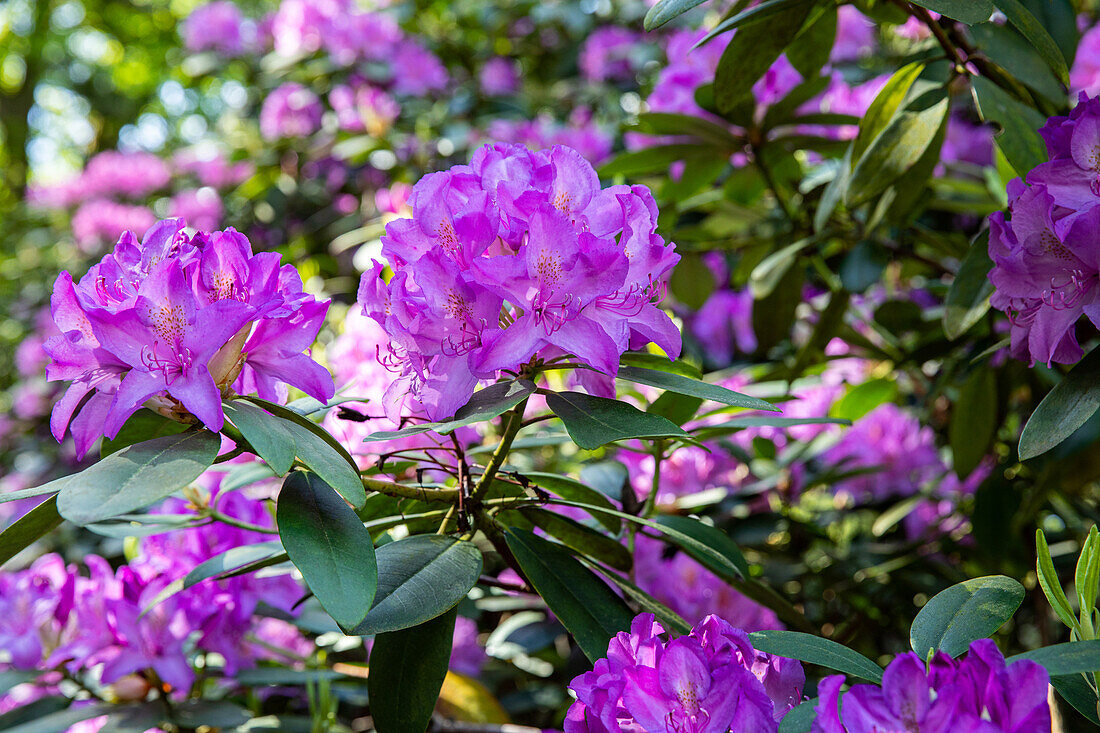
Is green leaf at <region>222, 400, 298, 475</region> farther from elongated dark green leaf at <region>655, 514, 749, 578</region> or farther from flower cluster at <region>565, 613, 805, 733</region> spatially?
elongated dark green leaf at <region>655, 514, 749, 578</region>

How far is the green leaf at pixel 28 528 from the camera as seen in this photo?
2.10 feet

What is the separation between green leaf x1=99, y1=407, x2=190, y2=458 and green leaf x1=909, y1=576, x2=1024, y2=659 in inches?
24.1

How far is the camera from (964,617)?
63cm

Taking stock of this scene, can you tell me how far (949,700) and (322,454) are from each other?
17.5 inches

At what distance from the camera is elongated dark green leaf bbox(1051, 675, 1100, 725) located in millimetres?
610

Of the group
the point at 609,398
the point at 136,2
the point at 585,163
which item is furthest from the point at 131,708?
the point at 136,2

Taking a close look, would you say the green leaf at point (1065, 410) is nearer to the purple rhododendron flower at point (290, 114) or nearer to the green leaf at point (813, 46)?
the green leaf at point (813, 46)

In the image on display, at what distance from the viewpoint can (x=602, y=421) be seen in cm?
66

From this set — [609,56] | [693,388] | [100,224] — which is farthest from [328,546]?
[100,224]

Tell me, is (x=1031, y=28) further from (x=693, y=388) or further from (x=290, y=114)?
(x=290, y=114)

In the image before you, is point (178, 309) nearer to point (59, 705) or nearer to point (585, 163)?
point (585, 163)

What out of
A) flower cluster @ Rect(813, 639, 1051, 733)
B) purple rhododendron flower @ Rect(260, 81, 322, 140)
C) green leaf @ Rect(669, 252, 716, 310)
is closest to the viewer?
flower cluster @ Rect(813, 639, 1051, 733)

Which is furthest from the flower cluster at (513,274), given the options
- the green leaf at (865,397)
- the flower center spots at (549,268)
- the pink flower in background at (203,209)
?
the pink flower in background at (203,209)

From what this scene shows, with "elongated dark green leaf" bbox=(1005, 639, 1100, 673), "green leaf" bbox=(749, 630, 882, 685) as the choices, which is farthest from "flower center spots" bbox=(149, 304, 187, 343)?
"elongated dark green leaf" bbox=(1005, 639, 1100, 673)
